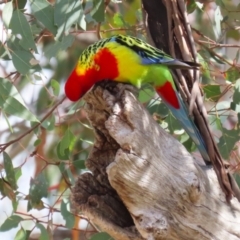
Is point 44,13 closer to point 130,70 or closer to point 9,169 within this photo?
point 130,70

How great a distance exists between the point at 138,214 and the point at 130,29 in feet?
2.51

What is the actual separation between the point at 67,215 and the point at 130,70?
0.52m

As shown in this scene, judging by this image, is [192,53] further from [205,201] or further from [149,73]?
[205,201]

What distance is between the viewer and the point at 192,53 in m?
1.38

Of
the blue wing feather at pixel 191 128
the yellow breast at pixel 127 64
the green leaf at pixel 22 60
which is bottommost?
the blue wing feather at pixel 191 128

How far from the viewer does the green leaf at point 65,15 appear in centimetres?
134

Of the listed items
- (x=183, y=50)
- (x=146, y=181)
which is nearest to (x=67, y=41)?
(x=183, y=50)

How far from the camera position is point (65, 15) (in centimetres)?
135

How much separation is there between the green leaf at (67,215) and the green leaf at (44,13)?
0.54m

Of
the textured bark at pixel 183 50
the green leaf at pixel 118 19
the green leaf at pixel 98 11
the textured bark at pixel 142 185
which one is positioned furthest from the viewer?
the green leaf at pixel 118 19

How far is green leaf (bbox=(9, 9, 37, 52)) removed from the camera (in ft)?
4.39

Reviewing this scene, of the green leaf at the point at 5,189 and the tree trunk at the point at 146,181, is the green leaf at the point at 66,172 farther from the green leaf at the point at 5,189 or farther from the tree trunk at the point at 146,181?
the tree trunk at the point at 146,181

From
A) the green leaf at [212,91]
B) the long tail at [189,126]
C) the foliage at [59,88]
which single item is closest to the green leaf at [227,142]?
the foliage at [59,88]

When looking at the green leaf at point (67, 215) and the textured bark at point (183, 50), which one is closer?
the textured bark at point (183, 50)
